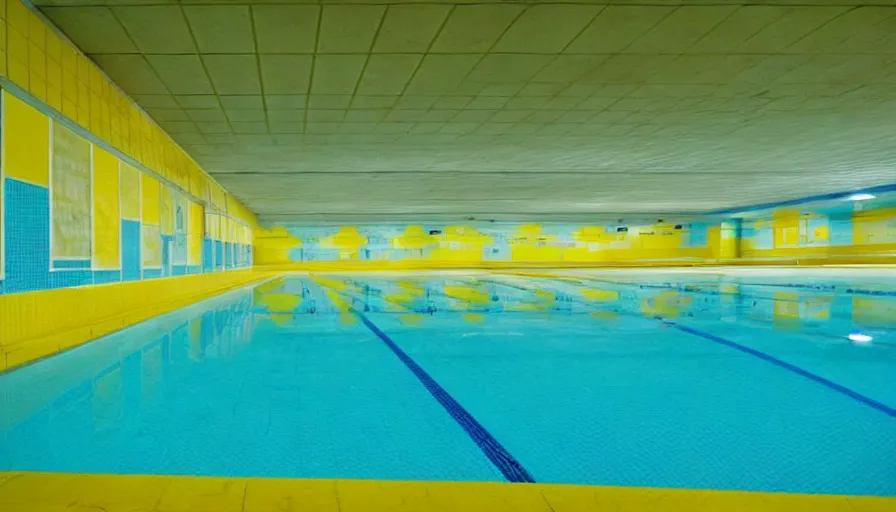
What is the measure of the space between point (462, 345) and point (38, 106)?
4.02 meters

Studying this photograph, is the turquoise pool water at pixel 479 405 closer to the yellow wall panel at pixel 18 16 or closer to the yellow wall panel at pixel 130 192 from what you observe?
the yellow wall panel at pixel 130 192

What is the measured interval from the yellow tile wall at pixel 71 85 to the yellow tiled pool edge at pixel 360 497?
3.72m

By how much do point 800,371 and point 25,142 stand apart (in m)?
5.85

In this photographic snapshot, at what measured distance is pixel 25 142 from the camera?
428cm

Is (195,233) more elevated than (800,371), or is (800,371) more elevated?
(195,233)

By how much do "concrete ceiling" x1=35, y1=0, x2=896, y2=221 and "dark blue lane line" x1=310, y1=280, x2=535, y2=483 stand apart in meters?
2.88

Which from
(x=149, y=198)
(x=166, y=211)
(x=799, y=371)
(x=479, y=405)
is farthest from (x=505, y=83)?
(x=166, y=211)

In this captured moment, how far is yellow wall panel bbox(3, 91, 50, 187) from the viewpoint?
4.03m

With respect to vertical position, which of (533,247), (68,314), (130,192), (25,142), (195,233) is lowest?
(68,314)

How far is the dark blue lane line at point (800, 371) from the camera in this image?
2.58 metres

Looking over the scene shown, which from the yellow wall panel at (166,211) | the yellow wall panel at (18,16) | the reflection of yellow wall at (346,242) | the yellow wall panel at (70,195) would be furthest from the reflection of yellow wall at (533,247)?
the yellow wall panel at (18,16)

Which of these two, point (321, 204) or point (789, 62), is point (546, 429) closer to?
point (789, 62)

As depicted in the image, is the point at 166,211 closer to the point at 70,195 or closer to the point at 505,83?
the point at 70,195

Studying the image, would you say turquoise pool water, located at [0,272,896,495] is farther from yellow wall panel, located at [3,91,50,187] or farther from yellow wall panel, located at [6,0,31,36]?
yellow wall panel, located at [6,0,31,36]
